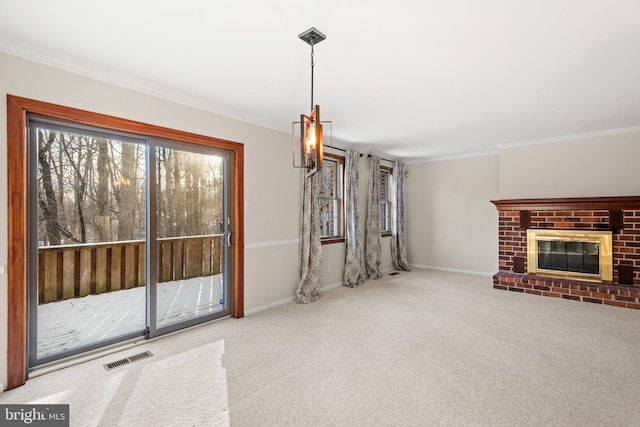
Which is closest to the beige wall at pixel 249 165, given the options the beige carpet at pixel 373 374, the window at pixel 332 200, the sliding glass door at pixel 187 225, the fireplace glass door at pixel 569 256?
the window at pixel 332 200

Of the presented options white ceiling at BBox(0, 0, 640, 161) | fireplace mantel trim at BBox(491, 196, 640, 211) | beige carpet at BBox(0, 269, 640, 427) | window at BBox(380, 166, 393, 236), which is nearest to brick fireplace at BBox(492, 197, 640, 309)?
fireplace mantel trim at BBox(491, 196, 640, 211)

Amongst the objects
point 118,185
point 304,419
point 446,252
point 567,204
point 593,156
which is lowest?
point 304,419

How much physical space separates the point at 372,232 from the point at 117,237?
420 centimetres

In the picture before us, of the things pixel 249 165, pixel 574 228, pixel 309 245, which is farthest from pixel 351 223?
pixel 574 228

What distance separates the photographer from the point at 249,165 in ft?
12.5

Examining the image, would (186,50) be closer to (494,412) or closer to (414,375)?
(414,375)

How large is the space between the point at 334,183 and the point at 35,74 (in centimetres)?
391

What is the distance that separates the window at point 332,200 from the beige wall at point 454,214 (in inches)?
93.8

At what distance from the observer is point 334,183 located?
5.36 metres

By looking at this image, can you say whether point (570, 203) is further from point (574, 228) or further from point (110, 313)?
point (110, 313)

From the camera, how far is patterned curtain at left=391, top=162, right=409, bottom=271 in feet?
21.4

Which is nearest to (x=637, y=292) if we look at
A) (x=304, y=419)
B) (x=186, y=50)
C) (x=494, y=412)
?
(x=494, y=412)

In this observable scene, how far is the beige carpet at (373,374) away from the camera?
1943 mm

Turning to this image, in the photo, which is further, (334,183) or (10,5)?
(334,183)
